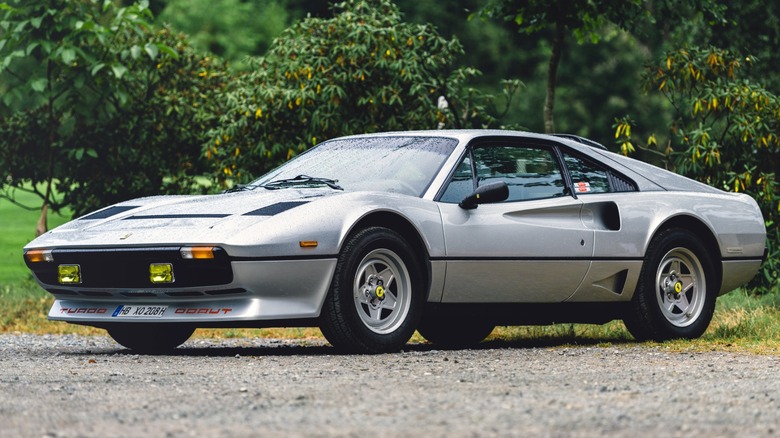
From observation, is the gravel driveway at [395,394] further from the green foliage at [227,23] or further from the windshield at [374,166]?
the green foliage at [227,23]

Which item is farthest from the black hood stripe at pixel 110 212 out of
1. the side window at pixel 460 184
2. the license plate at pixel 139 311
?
the side window at pixel 460 184

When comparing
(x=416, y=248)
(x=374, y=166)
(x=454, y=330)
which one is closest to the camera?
(x=416, y=248)

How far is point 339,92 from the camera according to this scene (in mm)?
12227

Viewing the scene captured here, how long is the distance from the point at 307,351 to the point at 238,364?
1035mm

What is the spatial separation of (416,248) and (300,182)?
38.6 inches

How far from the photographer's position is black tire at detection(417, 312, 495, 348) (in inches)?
353

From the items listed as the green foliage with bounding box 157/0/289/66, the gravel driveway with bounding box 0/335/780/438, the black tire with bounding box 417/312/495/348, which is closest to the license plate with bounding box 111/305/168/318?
the gravel driveway with bounding box 0/335/780/438

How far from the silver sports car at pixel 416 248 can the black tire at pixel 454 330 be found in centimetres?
1

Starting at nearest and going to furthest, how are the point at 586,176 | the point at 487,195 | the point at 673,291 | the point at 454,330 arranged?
the point at 487,195 → the point at 586,176 → the point at 673,291 → the point at 454,330

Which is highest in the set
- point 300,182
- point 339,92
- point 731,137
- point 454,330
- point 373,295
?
point 339,92

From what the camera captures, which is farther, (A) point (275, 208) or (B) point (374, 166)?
(B) point (374, 166)

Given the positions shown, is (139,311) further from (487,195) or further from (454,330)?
(454,330)

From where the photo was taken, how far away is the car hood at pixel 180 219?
23.0 ft

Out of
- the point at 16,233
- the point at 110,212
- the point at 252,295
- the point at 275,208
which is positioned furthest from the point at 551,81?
the point at 16,233
